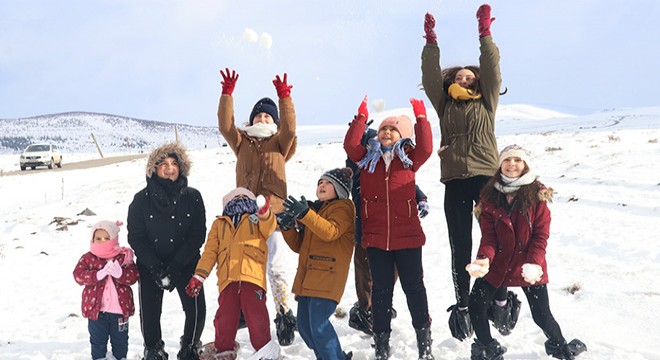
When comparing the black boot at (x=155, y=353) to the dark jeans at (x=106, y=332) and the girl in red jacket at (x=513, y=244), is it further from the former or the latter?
the girl in red jacket at (x=513, y=244)

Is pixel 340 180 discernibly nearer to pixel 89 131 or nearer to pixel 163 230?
pixel 163 230

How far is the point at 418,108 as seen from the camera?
441 cm

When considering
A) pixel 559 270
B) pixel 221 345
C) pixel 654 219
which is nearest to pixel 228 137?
pixel 221 345

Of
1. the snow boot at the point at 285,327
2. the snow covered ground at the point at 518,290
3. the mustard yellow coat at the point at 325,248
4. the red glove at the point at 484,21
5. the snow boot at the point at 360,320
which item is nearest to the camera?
the mustard yellow coat at the point at 325,248

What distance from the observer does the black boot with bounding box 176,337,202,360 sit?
4.57 metres

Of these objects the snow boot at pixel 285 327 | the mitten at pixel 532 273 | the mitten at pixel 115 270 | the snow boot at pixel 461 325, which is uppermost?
the mitten at pixel 532 273

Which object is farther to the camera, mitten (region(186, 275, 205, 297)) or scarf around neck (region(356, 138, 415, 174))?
scarf around neck (region(356, 138, 415, 174))

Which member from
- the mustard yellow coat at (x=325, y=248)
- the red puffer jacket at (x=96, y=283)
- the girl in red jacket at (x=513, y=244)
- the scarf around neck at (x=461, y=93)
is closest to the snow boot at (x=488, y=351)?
the girl in red jacket at (x=513, y=244)

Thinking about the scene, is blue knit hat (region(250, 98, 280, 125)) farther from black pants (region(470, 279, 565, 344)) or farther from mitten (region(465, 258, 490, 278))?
black pants (region(470, 279, 565, 344))

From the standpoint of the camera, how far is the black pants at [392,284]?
4.25 metres

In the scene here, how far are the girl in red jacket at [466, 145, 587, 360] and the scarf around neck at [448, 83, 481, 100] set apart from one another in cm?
63

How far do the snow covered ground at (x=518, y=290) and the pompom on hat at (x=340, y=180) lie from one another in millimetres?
1497

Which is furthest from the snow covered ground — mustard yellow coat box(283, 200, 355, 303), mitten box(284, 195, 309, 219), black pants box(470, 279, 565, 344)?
mitten box(284, 195, 309, 219)

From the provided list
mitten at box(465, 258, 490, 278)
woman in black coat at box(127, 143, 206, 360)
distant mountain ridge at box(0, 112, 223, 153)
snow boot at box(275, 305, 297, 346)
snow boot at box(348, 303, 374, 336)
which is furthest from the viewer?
distant mountain ridge at box(0, 112, 223, 153)
